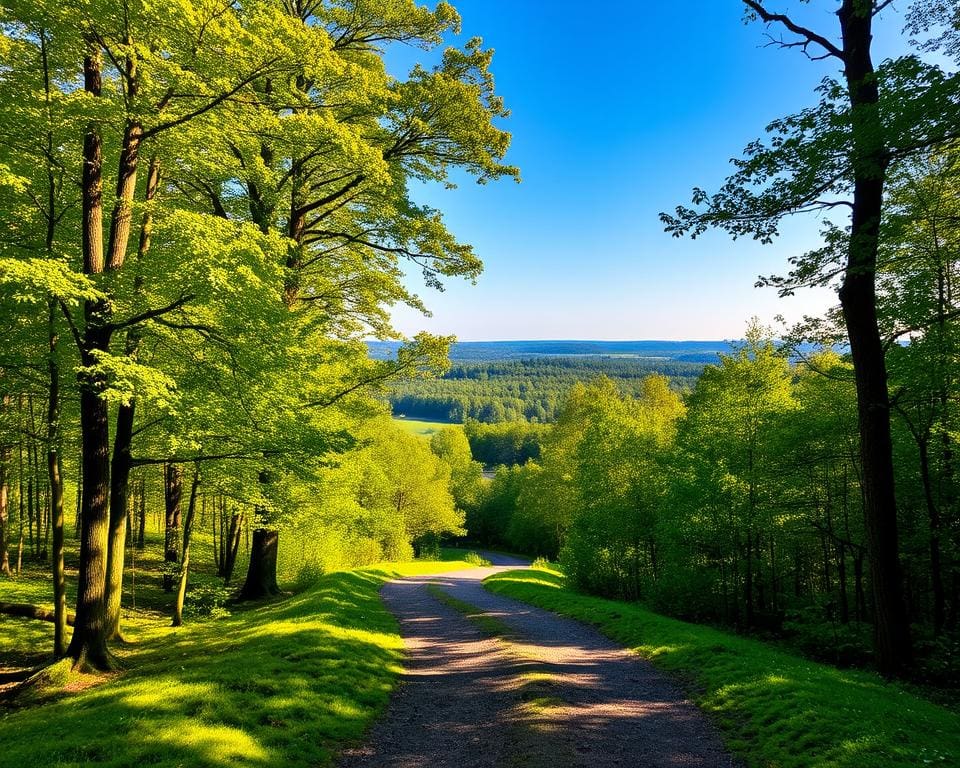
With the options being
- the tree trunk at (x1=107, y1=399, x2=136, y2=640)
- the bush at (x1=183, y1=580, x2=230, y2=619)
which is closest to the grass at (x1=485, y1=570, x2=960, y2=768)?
the bush at (x1=183, y1=580, x2=230, y2=619)

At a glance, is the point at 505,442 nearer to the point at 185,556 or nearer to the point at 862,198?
the point at 185,556

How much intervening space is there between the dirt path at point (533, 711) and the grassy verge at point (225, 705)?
0.66m

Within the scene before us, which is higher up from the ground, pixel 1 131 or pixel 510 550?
pixel 1 131

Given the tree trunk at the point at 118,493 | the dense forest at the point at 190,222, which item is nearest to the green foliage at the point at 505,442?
the dense forest at the point at 190,222

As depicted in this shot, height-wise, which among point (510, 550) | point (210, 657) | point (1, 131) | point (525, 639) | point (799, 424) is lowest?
point (510, 550)

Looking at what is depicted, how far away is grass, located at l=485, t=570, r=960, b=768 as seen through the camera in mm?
6102

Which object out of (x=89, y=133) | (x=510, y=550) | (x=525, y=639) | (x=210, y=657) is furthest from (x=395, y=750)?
(x=510, y=550)

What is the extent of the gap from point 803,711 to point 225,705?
855 centimetres

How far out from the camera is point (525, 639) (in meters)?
13.0

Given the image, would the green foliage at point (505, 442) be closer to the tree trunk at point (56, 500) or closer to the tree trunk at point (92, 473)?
the tree trunk at point (56, 500)

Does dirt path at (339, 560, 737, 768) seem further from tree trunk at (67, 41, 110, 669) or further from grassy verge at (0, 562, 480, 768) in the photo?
tree trunk at (67, 41, 110, 669)

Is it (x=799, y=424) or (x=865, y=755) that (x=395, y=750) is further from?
(x=799, y=424)

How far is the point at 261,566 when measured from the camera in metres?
19.6

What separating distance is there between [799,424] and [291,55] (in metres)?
17.5
